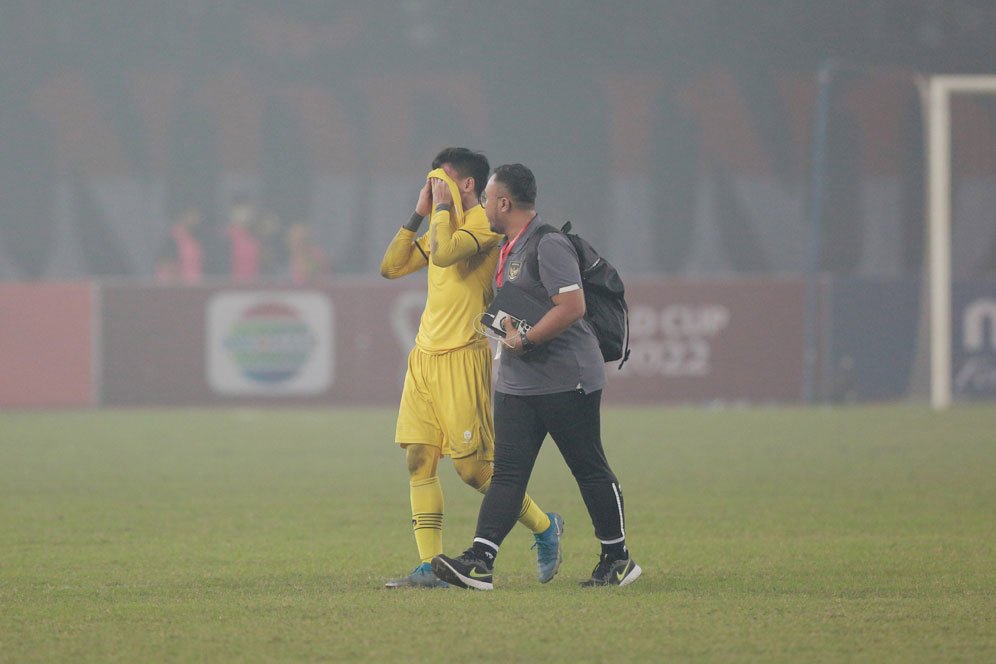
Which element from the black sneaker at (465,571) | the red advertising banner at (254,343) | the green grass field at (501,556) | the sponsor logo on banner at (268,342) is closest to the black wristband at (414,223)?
the black sneaker at (465,571)

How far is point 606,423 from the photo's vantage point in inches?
719

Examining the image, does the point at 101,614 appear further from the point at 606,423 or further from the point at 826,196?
the point at 826,196

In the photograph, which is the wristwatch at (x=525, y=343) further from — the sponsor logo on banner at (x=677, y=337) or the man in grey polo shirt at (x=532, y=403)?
the sponsor logo on banner at (x=677, y=337)

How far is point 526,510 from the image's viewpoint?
759cm

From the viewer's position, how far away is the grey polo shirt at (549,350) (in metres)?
7.21

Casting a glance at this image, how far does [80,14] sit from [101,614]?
29.2 m

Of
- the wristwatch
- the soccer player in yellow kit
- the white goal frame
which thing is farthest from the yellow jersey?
the white goal frame

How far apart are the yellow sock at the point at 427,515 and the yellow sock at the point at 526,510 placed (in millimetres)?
192

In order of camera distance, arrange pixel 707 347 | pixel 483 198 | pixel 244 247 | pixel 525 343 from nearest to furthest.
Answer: pixel 525 343
pixel 483 198
pixel 707 347
pixel 244 247

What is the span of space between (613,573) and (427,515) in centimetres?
87

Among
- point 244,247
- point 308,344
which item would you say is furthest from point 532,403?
point 244,247

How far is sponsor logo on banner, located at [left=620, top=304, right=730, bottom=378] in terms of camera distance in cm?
2059

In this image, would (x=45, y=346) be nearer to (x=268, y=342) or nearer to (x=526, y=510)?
(x=268, y=342)

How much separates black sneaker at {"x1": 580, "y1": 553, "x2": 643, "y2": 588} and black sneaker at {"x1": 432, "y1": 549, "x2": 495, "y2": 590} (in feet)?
1.58
